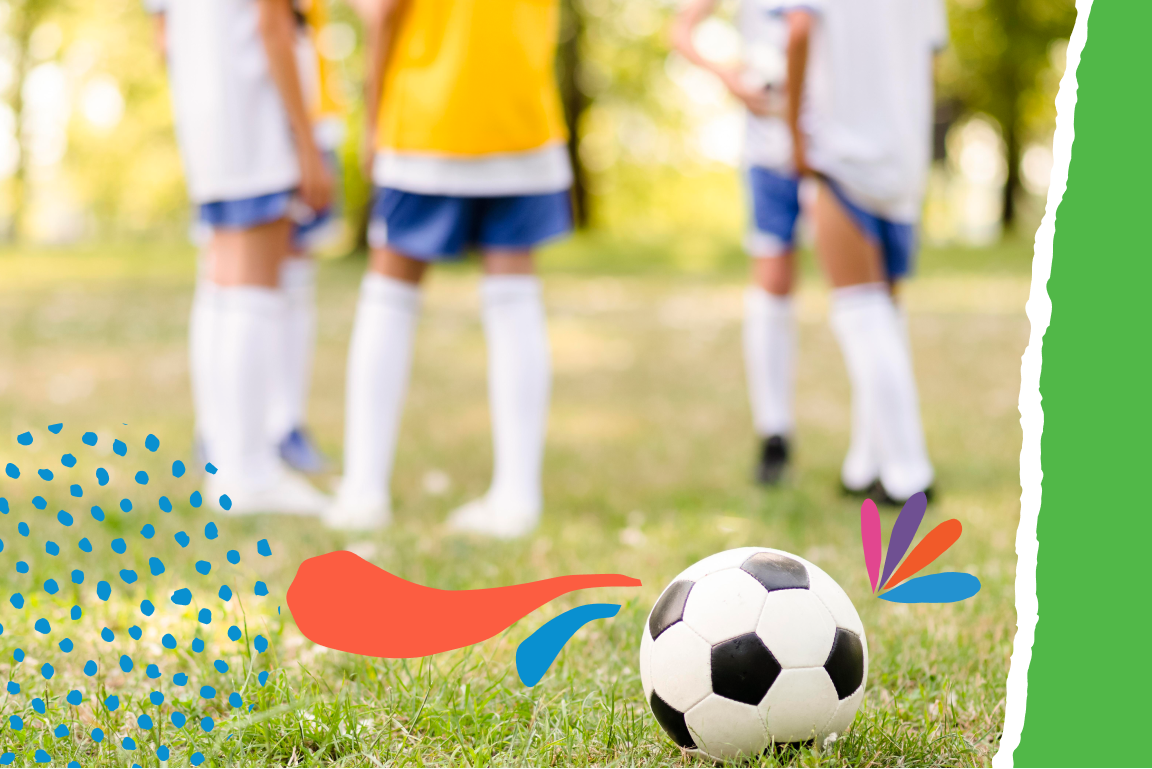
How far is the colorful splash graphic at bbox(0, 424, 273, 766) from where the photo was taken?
170cm

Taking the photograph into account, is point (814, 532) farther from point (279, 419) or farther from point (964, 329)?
point (964, 329)

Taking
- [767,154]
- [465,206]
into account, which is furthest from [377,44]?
[767,154]

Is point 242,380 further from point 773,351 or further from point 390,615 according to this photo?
point 773,351

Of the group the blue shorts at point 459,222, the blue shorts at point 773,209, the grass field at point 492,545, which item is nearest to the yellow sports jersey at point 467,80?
the blue shorts at point 459,222

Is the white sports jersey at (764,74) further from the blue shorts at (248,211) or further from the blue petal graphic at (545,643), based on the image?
the blue petal graphic at (545,643)

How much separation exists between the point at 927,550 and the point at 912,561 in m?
0.03

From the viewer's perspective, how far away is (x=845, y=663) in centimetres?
162

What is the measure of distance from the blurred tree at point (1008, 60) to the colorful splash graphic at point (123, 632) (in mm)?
17511

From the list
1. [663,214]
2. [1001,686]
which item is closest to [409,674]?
[1001,686]

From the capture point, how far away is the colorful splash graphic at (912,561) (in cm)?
168

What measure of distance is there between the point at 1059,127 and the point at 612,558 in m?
1.69

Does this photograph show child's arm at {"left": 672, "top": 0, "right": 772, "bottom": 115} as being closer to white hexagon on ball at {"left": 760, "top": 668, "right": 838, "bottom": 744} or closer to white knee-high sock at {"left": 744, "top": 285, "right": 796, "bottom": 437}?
white knee-high sock at {"left": 744, "top": 285, "right": 796, "bottom": 437}

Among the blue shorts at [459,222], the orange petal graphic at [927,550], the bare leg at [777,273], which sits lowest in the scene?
the bare leg at [777,273]

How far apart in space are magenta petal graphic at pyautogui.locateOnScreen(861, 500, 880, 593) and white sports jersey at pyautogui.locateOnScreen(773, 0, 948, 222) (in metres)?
1.90
